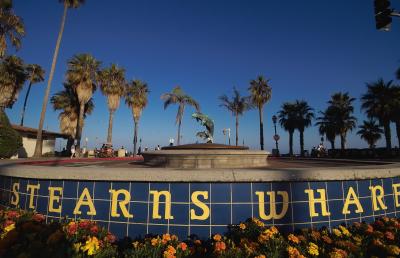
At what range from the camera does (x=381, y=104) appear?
38062 mm

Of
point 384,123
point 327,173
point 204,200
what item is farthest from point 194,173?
point 384,123

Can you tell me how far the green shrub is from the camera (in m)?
19.8

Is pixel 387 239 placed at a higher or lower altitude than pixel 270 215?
lower

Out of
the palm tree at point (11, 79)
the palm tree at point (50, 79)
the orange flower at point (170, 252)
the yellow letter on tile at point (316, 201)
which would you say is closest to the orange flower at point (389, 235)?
the yellow letter on tile at point (316, 201)

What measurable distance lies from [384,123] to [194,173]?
4251cm

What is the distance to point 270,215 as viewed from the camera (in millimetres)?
4633

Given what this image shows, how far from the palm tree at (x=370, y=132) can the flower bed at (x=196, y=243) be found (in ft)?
182

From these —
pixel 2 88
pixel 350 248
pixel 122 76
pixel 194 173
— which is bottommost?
pixel 350 248

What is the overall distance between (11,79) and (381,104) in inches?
1988

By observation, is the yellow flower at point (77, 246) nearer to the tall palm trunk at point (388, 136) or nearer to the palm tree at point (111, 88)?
the palm tree at point (111, 88)

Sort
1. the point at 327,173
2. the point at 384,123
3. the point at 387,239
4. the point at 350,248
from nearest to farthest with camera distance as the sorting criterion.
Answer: the point at 350,248 < the point at 387,239 < the point at 327,173 < the point at 384,123

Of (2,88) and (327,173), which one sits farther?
(2,88)

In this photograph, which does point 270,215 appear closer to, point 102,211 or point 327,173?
point 327,173

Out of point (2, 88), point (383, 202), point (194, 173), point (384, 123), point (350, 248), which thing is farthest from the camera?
point (384, 123)
